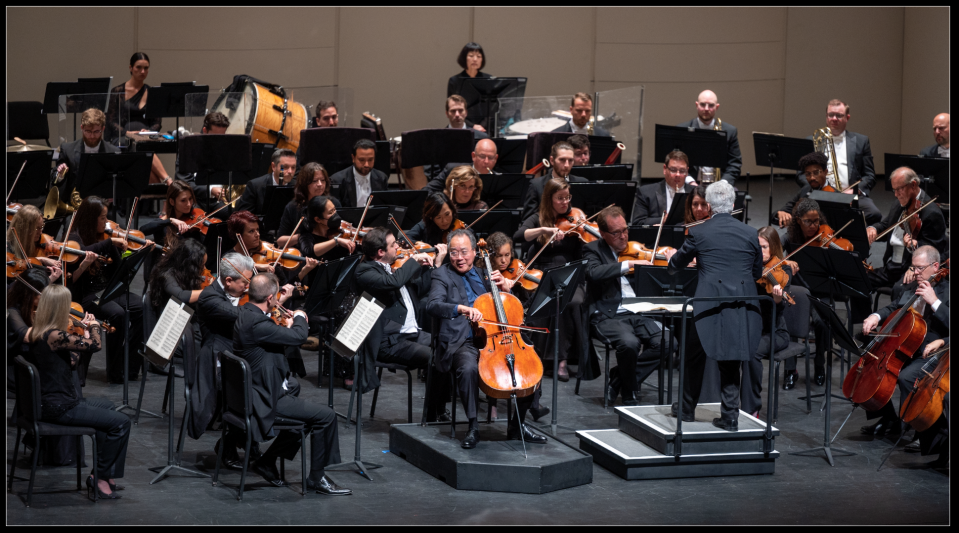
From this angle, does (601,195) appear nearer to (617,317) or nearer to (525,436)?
(617,317)

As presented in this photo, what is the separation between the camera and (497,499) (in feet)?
15.1

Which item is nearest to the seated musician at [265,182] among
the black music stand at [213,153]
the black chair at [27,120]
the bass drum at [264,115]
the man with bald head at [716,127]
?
the black music stand at [213,153]

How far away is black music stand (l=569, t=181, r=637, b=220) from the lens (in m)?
6.67

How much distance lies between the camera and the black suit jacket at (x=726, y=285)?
4781 millimetres

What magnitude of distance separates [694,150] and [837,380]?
196 cm

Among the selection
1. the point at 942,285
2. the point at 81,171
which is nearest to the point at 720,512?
the point at 942,285

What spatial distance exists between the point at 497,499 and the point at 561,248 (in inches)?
87.0

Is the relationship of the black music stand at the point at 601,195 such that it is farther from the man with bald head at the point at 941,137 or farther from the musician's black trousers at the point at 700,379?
the man with bald head at the point at 941,137

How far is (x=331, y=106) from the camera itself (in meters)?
8.43

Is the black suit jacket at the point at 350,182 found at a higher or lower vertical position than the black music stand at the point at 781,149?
lower

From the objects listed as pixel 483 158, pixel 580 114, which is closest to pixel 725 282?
pixel 483 158

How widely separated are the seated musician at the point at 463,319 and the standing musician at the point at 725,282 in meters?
0.90

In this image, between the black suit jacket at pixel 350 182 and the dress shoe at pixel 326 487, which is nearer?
the dress shoe at pixel 326 487

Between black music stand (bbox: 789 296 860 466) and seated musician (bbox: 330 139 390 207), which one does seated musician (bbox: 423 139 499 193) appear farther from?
black music stand (bbox: 789 296 860 466)
